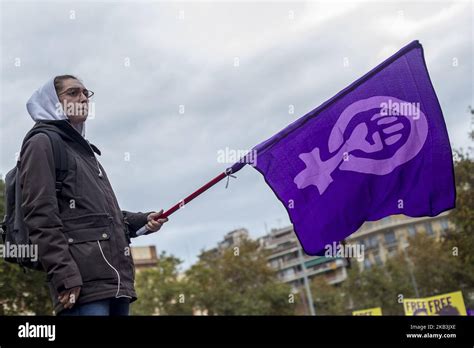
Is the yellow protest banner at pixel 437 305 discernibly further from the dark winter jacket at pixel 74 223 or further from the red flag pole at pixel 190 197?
the dark winter jacket at pixel 74 223

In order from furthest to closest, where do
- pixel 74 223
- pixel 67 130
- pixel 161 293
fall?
pixel 161 293 < pixel 67 130 < pixel 74 223

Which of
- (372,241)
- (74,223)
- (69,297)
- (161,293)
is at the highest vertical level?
(372,241)

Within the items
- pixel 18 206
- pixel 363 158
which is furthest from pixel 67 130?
pixel 363 158

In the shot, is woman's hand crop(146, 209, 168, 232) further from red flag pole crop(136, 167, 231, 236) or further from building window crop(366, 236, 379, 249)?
building window crop(366, 236, 379, 249)

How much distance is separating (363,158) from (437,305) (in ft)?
63.5

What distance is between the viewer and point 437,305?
2283cm

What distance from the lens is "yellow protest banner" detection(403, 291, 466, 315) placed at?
73.4 ft

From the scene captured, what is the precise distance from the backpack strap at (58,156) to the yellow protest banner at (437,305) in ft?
65.8

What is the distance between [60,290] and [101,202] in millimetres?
586

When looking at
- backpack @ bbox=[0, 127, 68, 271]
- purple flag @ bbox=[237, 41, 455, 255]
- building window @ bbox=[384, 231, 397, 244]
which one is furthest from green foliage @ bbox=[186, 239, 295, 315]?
building window @ bbox=[384, 231, 397, 244]

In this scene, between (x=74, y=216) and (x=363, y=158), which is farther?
(x=363, y=158)

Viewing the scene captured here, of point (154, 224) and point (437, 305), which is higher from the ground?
point (437, 305)

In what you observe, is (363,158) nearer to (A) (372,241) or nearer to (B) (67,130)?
(B) (67,130)

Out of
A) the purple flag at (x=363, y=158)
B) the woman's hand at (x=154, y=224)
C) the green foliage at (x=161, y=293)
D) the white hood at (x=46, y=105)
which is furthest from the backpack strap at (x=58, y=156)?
the green foliage at (x=161, y=293)
